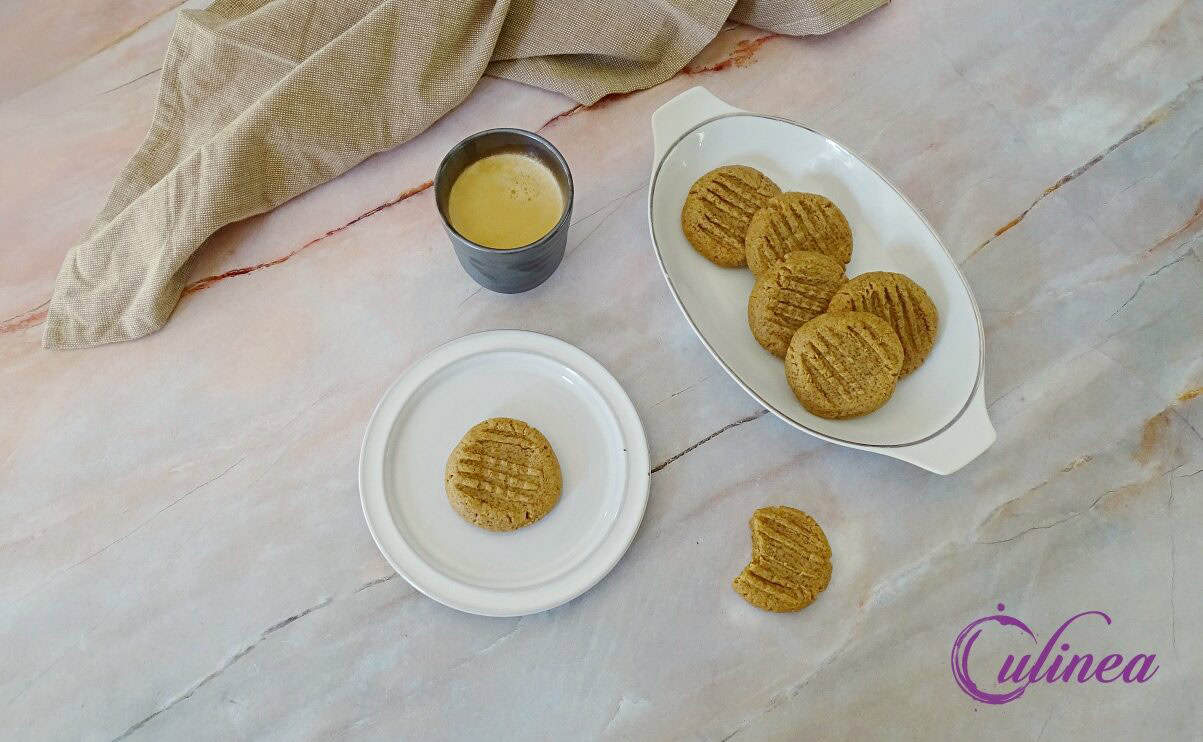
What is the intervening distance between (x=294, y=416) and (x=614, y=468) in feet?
1.44

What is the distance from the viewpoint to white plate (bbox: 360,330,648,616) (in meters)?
0.97

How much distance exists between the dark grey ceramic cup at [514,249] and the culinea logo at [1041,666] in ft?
2.37

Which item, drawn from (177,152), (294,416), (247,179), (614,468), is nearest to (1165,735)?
(614,468)

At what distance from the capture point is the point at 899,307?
105cm

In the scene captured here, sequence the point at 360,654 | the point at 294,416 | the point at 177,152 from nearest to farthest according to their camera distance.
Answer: the point at 360,654 → the point at 294,416 → the point at 177,152

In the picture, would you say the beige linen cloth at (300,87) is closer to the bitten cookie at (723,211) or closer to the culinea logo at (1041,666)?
the bitten cookie at (723,211)

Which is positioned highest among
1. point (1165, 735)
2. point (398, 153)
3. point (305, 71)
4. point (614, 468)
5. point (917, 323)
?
point (305, 71)

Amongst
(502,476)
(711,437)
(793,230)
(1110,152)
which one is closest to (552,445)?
(502,476)

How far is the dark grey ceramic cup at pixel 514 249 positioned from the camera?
3.30 ft

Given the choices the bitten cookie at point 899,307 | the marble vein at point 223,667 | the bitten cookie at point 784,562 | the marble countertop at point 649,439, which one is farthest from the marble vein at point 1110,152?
the marble vein at point 223,667

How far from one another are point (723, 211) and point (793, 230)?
101 mm

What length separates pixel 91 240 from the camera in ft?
3.68

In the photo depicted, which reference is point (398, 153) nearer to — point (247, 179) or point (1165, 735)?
point (247, 179)

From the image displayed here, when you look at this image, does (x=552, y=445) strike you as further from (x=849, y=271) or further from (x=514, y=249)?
(x=849, y=271)
